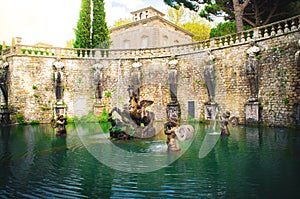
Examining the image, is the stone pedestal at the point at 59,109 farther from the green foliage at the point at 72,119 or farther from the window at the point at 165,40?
the window at the point at 165,40

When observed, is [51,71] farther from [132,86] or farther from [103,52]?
[132,86]

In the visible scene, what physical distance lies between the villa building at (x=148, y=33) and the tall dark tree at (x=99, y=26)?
6.55 metres

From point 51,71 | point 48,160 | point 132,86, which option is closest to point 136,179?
point 48,160

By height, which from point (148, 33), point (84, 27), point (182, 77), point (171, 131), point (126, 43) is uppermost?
point (148, 33)

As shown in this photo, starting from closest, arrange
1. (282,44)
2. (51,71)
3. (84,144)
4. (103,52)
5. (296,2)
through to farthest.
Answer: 1. (84,144)
2. (282,44)
3. (296,2)
4. (51,71)
5. (103,52)

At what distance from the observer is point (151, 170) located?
6.92m

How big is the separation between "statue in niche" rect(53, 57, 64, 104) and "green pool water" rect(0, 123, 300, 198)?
1063cm

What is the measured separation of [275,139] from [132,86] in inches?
515

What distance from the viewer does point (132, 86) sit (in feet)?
71.8

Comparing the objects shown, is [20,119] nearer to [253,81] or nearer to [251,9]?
[253,81]

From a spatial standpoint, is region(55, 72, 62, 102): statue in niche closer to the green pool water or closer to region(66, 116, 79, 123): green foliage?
region(66, 116, 79, 123): green foliage

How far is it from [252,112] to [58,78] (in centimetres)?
1485

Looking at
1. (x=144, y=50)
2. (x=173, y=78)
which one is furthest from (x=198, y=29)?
(x=173, y=78)

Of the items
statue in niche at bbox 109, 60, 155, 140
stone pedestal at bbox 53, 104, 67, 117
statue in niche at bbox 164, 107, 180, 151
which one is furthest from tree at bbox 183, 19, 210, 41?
statue in niche at bbox 164, 107, 180, 151
